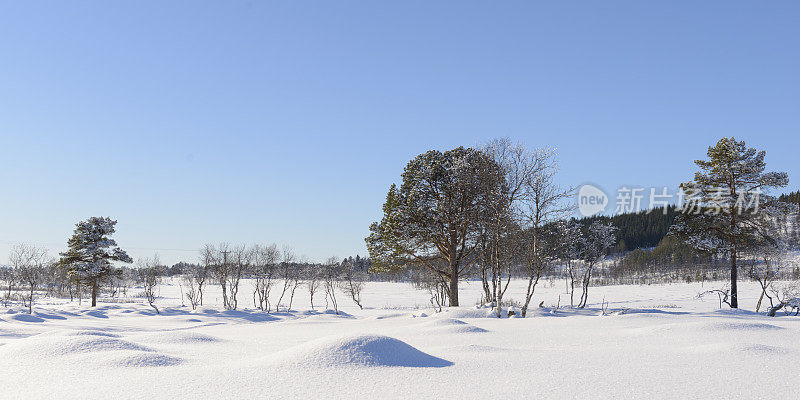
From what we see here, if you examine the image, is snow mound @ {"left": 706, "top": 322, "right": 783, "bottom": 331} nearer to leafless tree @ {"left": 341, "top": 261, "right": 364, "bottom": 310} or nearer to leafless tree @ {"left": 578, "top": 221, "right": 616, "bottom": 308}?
leafless tree @ {"left": 578, "top": 221, "right": 616, "bottom": 308}

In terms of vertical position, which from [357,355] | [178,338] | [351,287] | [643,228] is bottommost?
[351,287]

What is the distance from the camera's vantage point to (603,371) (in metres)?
6.33

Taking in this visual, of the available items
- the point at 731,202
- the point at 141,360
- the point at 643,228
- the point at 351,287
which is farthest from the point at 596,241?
the point at 643,228

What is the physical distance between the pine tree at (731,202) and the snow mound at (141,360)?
28.9 metres

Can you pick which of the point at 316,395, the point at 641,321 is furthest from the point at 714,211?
the point at 316,395

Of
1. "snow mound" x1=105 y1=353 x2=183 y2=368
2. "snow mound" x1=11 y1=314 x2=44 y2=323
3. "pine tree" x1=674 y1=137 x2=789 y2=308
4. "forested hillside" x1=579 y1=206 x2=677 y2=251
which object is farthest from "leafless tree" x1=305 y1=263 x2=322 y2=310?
"forested hillside" x1=579 y1=206 x2=677 y2=251

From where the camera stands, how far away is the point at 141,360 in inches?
273

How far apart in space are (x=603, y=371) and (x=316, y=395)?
3933mm

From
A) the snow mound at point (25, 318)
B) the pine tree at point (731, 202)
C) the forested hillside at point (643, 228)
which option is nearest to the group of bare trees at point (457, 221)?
the pine tree at point (731, 202)

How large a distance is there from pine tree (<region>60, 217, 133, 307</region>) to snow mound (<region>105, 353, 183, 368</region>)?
4254 centimetres

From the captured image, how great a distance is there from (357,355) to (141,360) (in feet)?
10.8

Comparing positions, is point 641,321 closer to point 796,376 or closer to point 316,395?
point 796,376

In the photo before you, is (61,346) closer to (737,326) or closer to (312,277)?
(737,326)

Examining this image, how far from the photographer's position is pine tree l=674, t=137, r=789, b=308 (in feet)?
84.3
